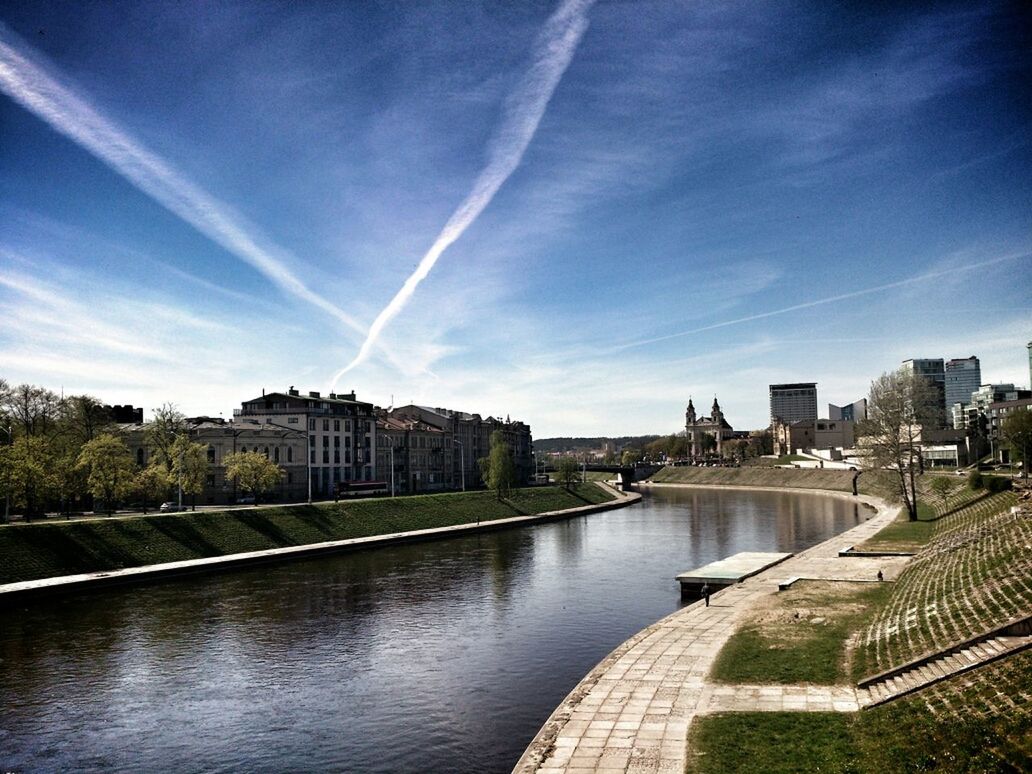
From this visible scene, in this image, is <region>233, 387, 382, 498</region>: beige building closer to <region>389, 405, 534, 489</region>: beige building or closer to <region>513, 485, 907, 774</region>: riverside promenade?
<region>389, 405, 534, 489</region>: beige building

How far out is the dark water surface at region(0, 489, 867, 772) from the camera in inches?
971

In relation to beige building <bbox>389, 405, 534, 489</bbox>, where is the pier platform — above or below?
below

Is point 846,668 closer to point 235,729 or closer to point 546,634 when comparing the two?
point 546,634

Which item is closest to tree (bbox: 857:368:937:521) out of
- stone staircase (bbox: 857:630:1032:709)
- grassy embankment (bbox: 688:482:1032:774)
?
grassy embankment (bbox: 688:482:1032:774)

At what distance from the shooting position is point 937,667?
2248 cm

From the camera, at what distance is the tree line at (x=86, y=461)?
209ft

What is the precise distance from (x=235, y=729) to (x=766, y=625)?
22.0 m

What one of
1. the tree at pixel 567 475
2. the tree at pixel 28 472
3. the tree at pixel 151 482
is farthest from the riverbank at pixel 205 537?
the tree at pixel 567 475

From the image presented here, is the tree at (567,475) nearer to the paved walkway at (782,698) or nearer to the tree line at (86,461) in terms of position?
the tree line at (86,461)

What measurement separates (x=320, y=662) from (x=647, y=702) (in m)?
16.9

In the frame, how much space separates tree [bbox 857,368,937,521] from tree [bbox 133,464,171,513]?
2903 inches

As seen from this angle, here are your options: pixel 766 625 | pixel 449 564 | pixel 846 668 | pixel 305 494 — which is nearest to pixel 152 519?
pixel 449 564

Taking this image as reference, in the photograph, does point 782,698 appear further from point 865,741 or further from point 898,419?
point 898,419

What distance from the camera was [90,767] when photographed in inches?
919
